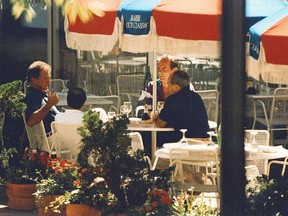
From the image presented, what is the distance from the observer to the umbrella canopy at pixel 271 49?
816 centimetres

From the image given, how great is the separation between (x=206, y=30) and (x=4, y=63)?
470cm

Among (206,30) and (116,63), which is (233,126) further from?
(116,63)

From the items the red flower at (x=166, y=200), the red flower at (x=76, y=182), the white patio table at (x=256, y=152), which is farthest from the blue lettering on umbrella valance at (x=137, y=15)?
the red flower at (x=166, y=200)

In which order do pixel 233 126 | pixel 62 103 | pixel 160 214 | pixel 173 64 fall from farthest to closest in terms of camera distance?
pixel 62 103
pixel 173 64
pixel 160 214
pixel 233 126

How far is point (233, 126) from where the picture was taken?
113 inches

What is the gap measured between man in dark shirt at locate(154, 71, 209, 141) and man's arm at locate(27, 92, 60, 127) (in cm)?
113

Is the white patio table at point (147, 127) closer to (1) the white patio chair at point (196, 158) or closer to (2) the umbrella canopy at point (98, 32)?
(2) the umbrella canopy at point (98, 32)

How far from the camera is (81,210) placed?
6801mm

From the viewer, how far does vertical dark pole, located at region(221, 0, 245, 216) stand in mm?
2826

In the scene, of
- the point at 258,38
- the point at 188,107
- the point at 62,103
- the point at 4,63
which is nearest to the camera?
the point at 258,38

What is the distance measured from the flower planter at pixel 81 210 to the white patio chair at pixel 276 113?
19.0ft

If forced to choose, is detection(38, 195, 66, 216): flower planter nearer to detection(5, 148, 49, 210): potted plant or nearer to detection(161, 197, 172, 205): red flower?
detection(5, 148, 49, 210): potted plant

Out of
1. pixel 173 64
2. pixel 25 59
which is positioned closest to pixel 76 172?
pixel 173 64

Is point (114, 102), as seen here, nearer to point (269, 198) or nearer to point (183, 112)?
point (183, 112)
